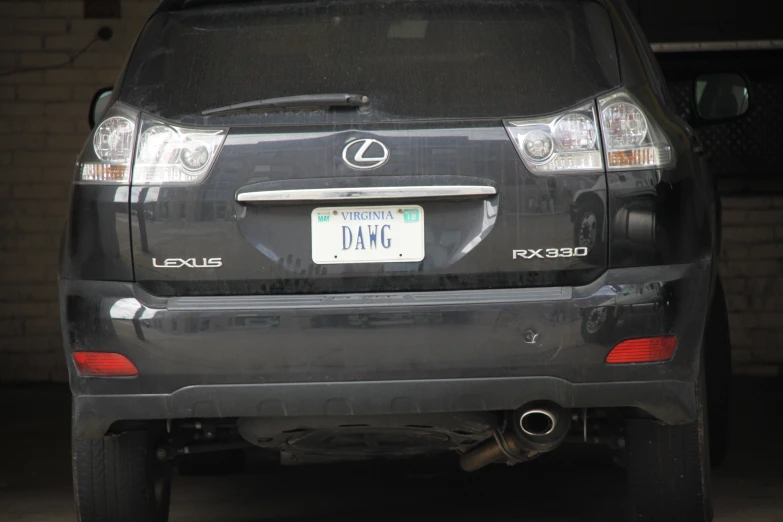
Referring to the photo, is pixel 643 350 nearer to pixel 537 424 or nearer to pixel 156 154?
pixel 537 424

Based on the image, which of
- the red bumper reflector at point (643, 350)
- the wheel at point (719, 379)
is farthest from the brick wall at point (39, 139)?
the red bumper reflector at point (643, 350)

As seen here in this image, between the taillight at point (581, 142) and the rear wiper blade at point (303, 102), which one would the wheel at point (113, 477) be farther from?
the taillight at point (581, 142)

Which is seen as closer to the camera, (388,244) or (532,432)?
(388,244)

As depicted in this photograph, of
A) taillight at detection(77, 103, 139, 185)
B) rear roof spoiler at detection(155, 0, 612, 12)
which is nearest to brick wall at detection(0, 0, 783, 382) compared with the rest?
rear roof spoiler at detection(155, 0, 612, 12)

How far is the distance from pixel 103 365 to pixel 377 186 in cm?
87

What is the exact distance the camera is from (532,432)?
3834 millimetres

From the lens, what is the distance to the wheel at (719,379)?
5.44 m

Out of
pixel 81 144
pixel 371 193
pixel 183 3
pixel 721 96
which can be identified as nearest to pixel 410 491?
pixel 721 96

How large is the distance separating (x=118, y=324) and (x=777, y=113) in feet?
20.6

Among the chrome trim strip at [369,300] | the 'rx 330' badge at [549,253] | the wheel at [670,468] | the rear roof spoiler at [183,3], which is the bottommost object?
the wheel at [670,468]

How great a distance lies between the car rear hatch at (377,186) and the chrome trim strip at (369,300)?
0.03 m

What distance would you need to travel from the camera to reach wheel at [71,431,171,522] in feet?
13.3

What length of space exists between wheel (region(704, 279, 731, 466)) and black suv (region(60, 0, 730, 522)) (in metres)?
1.72

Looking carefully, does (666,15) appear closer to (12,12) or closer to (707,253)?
(12,12)
